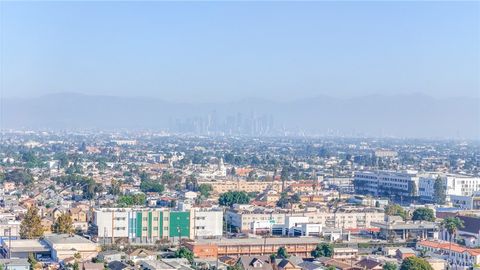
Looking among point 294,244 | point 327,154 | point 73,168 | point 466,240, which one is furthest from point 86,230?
point 327,154

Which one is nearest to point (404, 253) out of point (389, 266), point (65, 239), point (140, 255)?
point (389, 266)

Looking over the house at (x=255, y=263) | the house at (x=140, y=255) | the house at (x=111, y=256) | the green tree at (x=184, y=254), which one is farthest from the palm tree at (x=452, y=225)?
the house at (x=111, y=256)

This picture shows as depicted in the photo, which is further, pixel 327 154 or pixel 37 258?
pixel 327 154

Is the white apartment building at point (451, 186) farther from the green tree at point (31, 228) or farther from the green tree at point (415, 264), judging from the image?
the green tree at point (415, 264)

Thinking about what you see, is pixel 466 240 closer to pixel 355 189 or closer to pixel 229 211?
pixel 229 211

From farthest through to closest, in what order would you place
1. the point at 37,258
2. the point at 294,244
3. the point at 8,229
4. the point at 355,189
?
the point at 355,189, the point at 8,229, the point at 294,244, the point at 37,258
